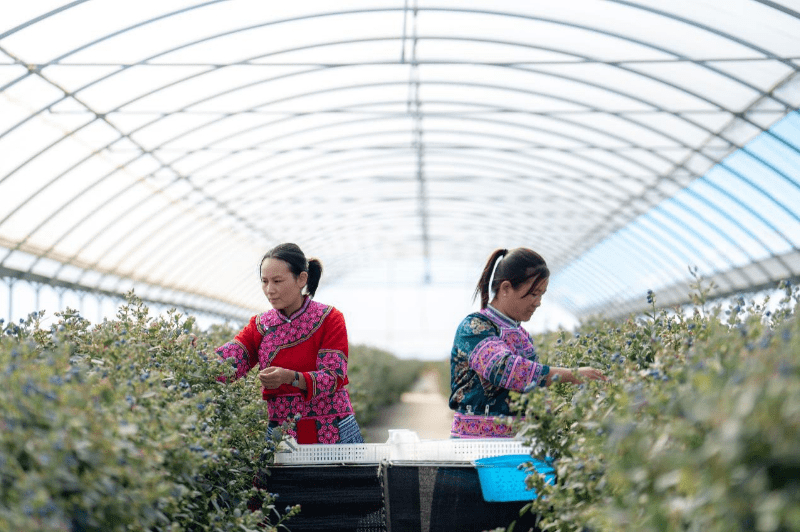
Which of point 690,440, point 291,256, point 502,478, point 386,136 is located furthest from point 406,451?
point 386,136

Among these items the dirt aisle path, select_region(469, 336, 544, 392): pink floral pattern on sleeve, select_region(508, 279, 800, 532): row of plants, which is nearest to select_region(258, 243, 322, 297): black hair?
select_region(469, 336, 544, 392): pink floral pattern on sleeve

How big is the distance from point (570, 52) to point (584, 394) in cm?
889

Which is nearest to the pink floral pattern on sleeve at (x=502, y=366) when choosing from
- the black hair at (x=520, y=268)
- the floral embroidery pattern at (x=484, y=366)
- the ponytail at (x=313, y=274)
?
the floral embroidery pattern at (x=484, y=366)

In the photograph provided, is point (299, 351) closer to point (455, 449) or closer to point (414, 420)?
point (455, 449)

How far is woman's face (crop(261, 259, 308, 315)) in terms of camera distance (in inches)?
150

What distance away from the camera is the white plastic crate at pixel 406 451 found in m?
3.26

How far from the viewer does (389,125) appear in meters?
14.9

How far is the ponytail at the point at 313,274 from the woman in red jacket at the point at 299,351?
15 cm

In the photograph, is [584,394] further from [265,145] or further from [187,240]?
[187,240]

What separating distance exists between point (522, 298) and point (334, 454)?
0.98m

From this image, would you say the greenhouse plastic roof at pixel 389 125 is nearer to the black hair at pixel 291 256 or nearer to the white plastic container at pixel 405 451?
the black hair at pixel 291 256

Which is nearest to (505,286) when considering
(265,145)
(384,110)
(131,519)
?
(131,519)

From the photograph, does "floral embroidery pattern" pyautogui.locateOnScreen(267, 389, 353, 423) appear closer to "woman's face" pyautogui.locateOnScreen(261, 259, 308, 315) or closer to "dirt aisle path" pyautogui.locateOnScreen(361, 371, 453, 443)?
"woman's face" pyautogui.locateOnScreen(261, 259, 308, 315)

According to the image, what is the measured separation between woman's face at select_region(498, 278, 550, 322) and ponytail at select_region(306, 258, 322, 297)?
0.98m
